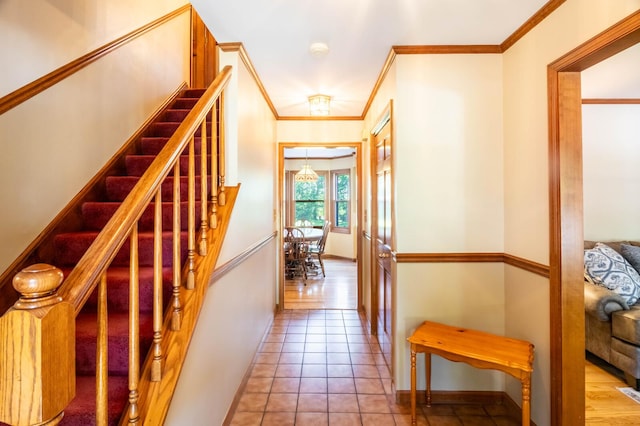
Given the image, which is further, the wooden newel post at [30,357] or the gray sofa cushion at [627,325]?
the gray sofa cushion at [627,325]

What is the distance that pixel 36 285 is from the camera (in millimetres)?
575

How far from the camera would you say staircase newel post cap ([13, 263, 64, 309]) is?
0.56 meters

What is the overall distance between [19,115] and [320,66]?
1872mm

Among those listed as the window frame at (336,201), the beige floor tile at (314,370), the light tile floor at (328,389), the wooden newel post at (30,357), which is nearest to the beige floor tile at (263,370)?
the light tile floor at (328,389)

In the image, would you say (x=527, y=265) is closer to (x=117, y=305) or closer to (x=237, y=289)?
(x=237, y=289)

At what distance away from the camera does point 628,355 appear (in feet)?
7.28

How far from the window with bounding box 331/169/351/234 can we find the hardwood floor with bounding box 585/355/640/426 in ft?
17.6

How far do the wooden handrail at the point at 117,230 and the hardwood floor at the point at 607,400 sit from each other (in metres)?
2.73

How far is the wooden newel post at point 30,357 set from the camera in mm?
548

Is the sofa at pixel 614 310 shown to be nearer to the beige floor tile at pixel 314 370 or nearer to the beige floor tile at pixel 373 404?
the beige floor tile at pixel 373 404

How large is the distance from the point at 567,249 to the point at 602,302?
1.21 m

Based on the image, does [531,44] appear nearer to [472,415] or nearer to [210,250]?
[210,250]

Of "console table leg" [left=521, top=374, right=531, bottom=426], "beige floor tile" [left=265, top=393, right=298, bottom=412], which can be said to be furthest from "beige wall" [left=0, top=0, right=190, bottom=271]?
"console table leg" [left=521, top=374, right=531, bottom=426]

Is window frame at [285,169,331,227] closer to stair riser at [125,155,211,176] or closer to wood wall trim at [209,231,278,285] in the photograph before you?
wood wall trim at [209,231,278,285]
